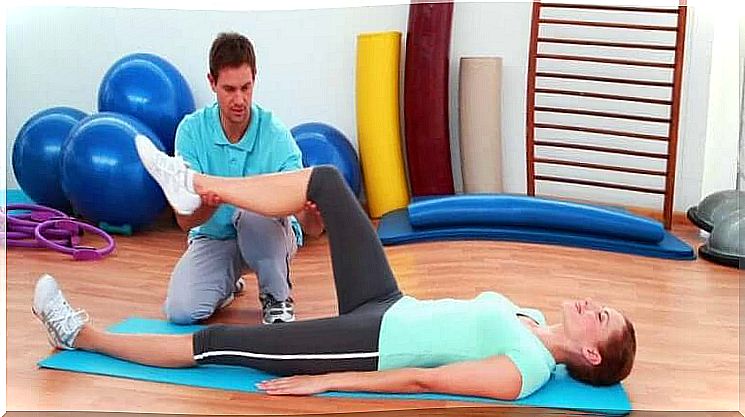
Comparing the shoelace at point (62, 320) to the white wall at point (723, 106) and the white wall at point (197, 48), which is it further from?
the white wall at point (723, 106)

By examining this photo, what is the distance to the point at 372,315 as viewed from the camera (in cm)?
259

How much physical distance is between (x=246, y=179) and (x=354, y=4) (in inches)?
19.2

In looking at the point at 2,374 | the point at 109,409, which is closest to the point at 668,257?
the point at 109,409

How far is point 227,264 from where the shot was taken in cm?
279

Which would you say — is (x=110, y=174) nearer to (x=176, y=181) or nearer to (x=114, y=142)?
(x=114, y=142)

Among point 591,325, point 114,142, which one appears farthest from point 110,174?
point 591,325

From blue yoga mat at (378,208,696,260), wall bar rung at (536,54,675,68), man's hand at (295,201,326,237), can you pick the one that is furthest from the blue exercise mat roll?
wall bar rung at (536,54,675,68)

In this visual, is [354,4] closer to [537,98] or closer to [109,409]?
[537,98]

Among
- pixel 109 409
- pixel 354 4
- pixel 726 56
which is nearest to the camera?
pixel 109 409

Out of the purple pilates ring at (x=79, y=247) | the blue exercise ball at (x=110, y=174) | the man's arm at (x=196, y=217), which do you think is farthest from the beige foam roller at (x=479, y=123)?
the purple pilates ring at (x=79, y=247)

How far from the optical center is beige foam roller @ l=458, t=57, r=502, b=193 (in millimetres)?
2826

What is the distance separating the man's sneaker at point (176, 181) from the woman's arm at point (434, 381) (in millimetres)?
455

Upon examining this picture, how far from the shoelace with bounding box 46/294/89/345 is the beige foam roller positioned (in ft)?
3.31

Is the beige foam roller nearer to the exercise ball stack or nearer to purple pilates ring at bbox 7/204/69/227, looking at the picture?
the exercise ball stack
